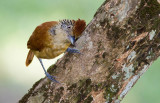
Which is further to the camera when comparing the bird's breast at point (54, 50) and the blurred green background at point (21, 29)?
the blurred green background at point (21, 29)

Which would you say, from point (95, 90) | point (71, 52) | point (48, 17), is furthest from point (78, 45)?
point (48, 17)

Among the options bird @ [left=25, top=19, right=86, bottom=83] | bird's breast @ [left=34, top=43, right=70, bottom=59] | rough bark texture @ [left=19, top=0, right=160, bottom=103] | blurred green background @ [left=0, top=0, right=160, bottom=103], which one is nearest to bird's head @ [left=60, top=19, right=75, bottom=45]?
bird @ [left=25, top=19, right=86, bottom=83]

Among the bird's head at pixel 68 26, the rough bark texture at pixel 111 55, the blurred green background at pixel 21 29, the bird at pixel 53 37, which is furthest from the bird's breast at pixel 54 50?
the blurred green background at pixel 21 29

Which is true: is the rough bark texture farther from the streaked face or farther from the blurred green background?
the blurred green background

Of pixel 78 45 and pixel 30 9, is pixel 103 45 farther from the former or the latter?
pixel 30 9

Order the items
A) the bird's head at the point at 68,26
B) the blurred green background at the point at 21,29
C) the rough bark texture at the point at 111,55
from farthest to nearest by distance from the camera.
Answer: the blurred green background at the point at 21,29 < the bird's head at the point at 68,26 < the rough bark texture at the point at 111,55

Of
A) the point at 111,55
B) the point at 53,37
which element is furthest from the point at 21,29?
the point at 111,55

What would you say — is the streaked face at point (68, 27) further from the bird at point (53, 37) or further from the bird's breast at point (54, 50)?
the bird's breast at point (54, 50)
